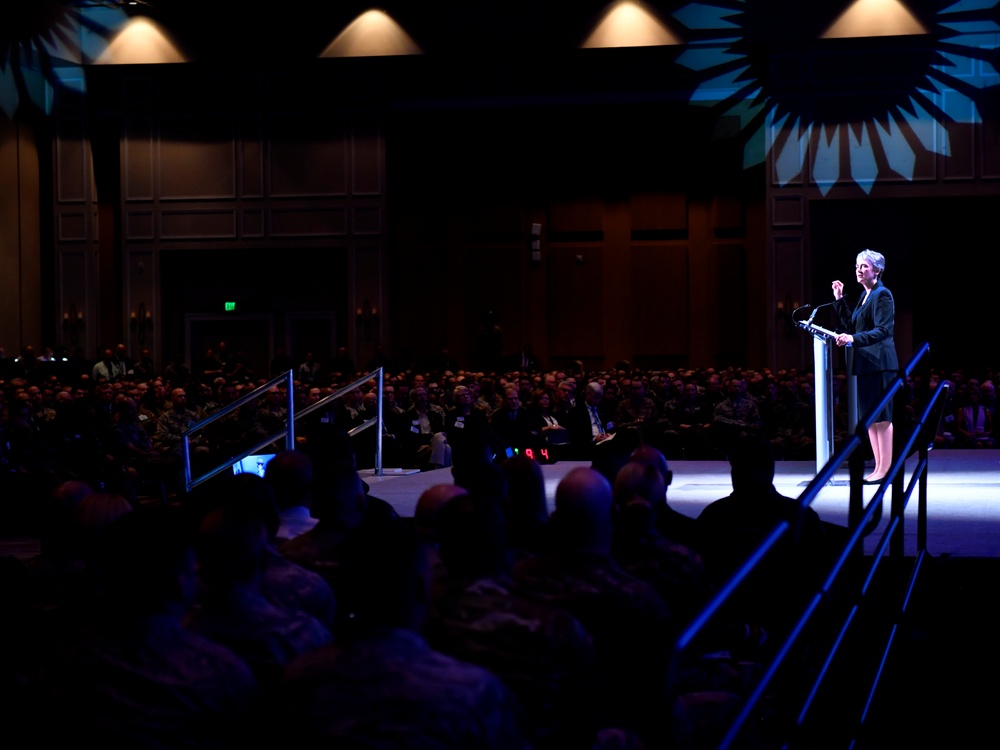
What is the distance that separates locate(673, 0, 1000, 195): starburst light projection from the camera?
1708 centimetres

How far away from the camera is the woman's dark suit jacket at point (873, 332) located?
6.59m

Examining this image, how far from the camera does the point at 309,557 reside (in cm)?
337

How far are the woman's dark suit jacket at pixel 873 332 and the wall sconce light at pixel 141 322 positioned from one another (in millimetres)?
14692

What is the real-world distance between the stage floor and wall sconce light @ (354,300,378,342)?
9196 mm

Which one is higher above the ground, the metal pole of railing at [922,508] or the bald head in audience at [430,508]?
the bald head in audience at [430,508]

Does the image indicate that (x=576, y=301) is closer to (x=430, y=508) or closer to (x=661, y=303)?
(x=661, y=303)

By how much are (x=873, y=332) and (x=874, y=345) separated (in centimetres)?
15

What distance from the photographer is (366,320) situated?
1902 centimetres

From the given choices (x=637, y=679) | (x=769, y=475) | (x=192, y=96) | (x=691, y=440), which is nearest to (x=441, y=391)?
(x=691, y=440)

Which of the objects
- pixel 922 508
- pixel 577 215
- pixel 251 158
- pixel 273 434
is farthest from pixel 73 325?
pixel 922 508

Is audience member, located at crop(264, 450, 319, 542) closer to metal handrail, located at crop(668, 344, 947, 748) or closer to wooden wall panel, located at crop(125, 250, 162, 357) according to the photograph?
metal handrail, located at crop(668, 344, 947, 748)

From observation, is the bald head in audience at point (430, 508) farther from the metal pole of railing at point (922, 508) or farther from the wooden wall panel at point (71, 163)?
the wooden wall panel at point (71, 163)

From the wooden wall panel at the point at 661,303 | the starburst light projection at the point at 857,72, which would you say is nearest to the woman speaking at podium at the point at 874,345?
the starburst light projection at the point at 857,72

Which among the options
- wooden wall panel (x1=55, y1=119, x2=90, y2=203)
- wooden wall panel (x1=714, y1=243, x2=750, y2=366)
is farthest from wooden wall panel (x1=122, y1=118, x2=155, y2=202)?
wooden wall panel (x1=714, y1=243, x2=750, y2=366)
